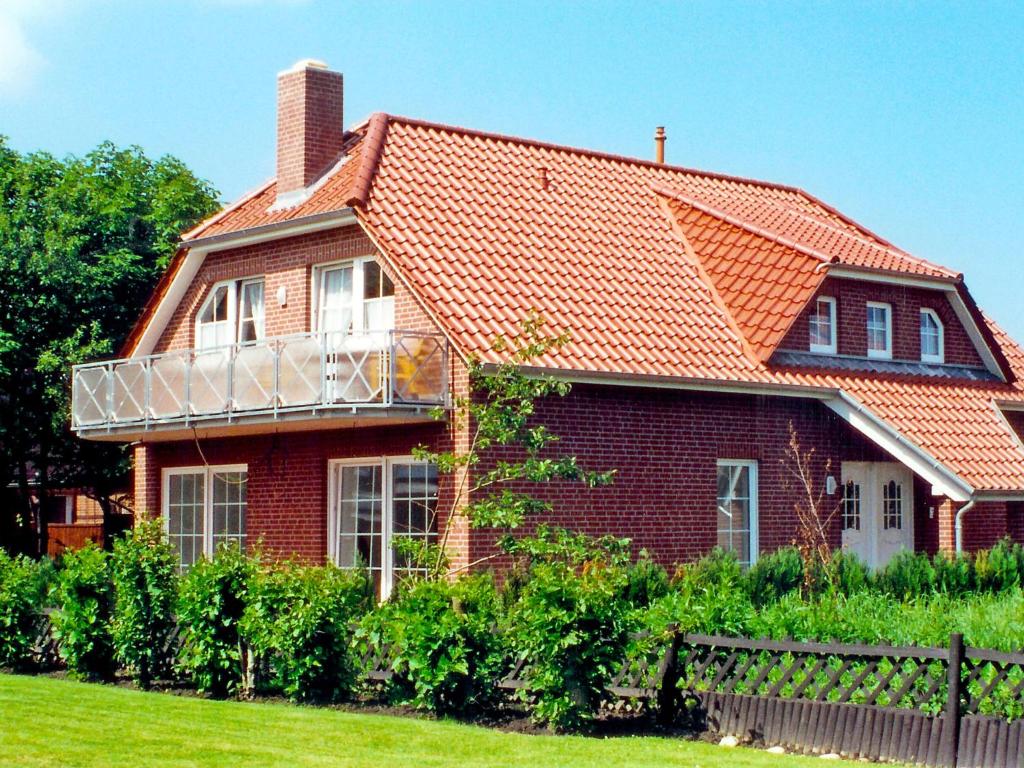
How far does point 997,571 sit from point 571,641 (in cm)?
1039

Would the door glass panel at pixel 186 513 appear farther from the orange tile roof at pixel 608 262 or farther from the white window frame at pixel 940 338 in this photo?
the white window frame at pixel 940 338

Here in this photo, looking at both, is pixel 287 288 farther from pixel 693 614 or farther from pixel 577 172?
pixel 693 614

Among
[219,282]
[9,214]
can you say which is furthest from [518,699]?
[9,214]

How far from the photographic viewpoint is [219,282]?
2630cm

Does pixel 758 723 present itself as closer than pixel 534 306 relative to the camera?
Yes

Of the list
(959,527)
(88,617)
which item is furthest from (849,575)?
(88,617)

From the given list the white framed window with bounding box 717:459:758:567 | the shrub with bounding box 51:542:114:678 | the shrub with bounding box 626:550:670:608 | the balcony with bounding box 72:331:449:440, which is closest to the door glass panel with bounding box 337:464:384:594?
the balcony with bounding box 72:331:449:440

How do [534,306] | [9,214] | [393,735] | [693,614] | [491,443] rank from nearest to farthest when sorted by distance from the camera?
[393,735]
[693,614]
[491,443]
[534,306]
[9,214]

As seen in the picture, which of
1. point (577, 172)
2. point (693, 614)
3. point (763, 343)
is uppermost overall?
point (577, 172)

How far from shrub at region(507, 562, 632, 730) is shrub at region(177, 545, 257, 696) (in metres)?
3.79

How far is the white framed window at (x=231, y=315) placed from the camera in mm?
25625

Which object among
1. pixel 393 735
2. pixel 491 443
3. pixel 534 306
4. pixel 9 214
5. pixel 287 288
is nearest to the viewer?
pixel 393 735

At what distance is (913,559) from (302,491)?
28.8 feet

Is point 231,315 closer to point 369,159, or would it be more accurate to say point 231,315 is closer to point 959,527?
point 369,159
